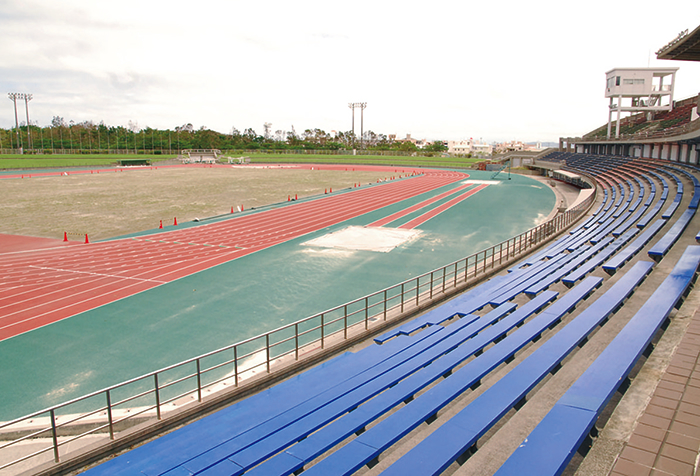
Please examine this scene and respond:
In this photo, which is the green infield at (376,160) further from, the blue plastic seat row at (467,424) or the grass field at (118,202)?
the blue plastic seat row at (467,424)

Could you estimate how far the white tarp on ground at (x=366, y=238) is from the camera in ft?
64.2

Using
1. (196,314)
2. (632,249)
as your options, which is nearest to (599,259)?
(632,249)

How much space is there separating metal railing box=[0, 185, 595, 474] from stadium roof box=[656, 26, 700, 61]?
16.7 metres

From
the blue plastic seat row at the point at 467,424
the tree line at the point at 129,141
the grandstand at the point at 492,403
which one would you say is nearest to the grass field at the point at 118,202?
the grandstand at the point at 492,403

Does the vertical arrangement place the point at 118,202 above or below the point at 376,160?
below

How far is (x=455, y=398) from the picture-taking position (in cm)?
614

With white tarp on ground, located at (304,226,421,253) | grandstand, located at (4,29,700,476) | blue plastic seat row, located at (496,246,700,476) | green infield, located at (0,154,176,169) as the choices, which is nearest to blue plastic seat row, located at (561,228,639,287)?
grandstand, located at (4,29,700,476)

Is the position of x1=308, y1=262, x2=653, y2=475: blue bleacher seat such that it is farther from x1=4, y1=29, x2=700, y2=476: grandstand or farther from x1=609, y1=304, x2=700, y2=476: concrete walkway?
x1=609, y1=304, x2=700, y2=476: concrete walkway

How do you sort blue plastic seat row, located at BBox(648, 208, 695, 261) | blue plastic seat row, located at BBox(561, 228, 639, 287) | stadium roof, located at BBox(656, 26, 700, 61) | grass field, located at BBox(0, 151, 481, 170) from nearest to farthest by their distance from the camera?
1. blue plastic seat row, located at BBox(561, 228, 639, 287)
2. blue plastic seat row, located at BBox(648, 208, 695, 261)
3. stadium roof, located at BBox(656, 26, 700, 61)
4. grass field, located at BBox(0, 151, 481, 170)

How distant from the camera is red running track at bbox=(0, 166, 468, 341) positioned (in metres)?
12.4

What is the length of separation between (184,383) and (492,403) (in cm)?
587

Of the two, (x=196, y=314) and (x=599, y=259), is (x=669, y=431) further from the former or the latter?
(x=196, y=314)

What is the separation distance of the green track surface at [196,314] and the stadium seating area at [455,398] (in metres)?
3.67

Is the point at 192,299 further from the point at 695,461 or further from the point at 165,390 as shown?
the point at 695,461
